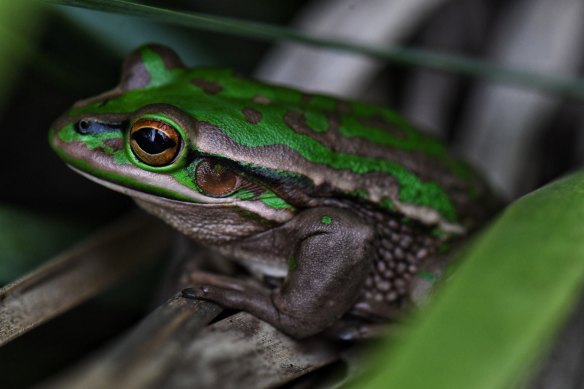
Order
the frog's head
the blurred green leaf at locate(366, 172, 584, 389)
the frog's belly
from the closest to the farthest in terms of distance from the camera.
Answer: the blurred green leaf at locate(366, 172, 584, 389), the frog's head, the frog's belly

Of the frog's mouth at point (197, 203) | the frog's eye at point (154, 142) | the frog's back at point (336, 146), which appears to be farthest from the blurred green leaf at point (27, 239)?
the frog's back at point (336, 146)

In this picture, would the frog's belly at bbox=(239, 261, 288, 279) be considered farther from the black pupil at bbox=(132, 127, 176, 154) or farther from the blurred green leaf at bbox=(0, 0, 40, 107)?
the blurred green leaf at bbox=(0, 0, 40, 107)

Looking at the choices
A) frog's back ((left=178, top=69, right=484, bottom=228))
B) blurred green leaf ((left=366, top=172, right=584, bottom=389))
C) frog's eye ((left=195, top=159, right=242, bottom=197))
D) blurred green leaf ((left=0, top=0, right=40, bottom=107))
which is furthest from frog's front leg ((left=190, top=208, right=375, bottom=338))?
blurred green leaf ((left=0, top=0, right=40, bottom=107))

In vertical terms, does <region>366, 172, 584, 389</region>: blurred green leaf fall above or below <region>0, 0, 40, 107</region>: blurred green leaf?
below

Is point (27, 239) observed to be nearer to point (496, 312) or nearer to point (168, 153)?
point (168, 153)

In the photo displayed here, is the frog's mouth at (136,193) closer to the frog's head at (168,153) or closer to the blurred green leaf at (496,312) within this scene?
the frog's head at (168,153)

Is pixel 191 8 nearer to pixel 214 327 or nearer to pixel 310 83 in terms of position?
pixel 310 83
